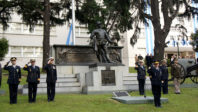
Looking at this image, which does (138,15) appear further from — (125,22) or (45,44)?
(45,44)

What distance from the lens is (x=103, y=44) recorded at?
1376cm

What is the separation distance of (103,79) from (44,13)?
31.5 ft

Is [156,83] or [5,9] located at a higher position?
[5,9]

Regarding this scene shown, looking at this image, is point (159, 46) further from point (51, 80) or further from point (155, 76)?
point (51, 80)

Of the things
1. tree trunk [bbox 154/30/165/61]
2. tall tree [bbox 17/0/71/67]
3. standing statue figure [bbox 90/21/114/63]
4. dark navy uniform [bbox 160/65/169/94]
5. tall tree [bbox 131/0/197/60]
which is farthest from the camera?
tall tree [bbox 17/0/71/67]

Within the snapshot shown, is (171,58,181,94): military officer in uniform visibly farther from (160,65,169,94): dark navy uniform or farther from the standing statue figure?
the standing statue figure

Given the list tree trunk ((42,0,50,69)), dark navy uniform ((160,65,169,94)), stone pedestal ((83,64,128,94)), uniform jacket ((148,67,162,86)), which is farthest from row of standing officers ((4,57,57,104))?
tree trunk ((42,0,50,69))

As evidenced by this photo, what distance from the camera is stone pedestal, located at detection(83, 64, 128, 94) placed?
40.4ft

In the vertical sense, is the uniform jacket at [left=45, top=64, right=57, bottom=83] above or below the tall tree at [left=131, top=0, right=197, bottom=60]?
below

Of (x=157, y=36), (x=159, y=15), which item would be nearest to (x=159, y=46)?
(x=157, y=36)

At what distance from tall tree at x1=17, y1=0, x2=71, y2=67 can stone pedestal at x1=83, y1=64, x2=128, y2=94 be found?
23.1ft

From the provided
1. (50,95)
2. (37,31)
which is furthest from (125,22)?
(37,31)

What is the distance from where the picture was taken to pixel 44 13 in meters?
19.5

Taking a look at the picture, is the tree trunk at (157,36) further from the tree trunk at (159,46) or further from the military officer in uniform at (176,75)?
the military officer in uniform at (176,75)
